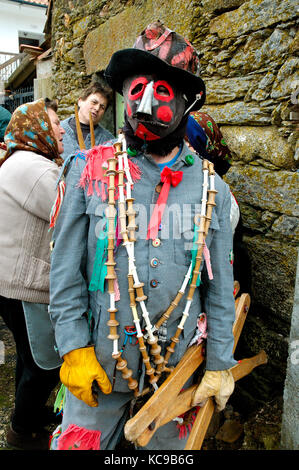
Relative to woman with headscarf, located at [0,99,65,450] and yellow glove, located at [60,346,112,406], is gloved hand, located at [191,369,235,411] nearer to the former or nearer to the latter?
yellow glove, located at [60,346,112,406]

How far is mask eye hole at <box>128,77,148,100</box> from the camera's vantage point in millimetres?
1332

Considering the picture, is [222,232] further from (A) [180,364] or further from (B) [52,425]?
(B) [52,425]

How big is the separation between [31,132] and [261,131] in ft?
4.68

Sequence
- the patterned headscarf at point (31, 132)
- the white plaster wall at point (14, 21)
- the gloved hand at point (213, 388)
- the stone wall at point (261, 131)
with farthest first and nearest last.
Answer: the white plaster wall at point (14, 21) < the stone wall at point (261, 131) < the patterned headscarf at point (31, 132) < the gloved hand at point (213, 388)

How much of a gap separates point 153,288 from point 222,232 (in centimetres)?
38

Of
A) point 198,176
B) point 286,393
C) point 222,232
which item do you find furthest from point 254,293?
point 198,176

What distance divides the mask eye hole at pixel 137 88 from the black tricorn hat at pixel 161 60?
45 millimetres

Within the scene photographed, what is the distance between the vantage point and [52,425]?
240 centimetres

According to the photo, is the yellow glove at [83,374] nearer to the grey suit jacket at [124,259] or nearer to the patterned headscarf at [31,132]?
the grey suit jacket at [124,259]

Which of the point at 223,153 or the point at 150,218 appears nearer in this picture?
the point at 150,218

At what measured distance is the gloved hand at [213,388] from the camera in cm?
151

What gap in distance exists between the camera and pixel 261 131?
7.84 ft

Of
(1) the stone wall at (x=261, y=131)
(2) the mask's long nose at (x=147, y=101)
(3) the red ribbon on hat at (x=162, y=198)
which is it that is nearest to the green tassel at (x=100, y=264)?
(3) the red ribbon on hat at (x=162, y=198)

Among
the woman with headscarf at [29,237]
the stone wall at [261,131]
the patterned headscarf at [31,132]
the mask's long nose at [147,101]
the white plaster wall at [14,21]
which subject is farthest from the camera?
the white plaster wall at [14,21]
